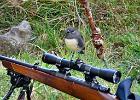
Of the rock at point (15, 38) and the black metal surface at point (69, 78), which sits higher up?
the black metal surface at point (69, 78)

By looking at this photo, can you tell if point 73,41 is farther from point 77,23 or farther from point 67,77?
point 77,23

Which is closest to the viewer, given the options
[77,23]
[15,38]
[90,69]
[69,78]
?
[90,69]

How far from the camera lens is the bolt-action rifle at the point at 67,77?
342 cm

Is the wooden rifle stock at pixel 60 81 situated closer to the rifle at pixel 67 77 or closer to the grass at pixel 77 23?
the rifle at pixel 67 77

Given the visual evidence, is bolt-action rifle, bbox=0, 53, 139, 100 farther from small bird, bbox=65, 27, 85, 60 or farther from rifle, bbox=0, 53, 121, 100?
small bird, bbox=65, 27, 85, 60

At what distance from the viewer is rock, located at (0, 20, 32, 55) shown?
8234 mm

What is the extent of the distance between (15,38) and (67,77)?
4808 millimetres

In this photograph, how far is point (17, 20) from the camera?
356 inches

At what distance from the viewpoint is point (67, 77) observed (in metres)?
3.75

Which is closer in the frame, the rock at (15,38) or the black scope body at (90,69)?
the black scope body at (90,69)

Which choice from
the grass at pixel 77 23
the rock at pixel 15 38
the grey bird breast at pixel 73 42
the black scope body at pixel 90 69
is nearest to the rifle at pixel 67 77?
the black scope body at pixel 90 69

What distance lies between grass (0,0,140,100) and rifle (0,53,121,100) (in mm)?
3089

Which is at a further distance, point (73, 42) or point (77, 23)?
point (77, 23)

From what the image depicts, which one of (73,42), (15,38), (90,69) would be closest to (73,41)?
(73,42)
